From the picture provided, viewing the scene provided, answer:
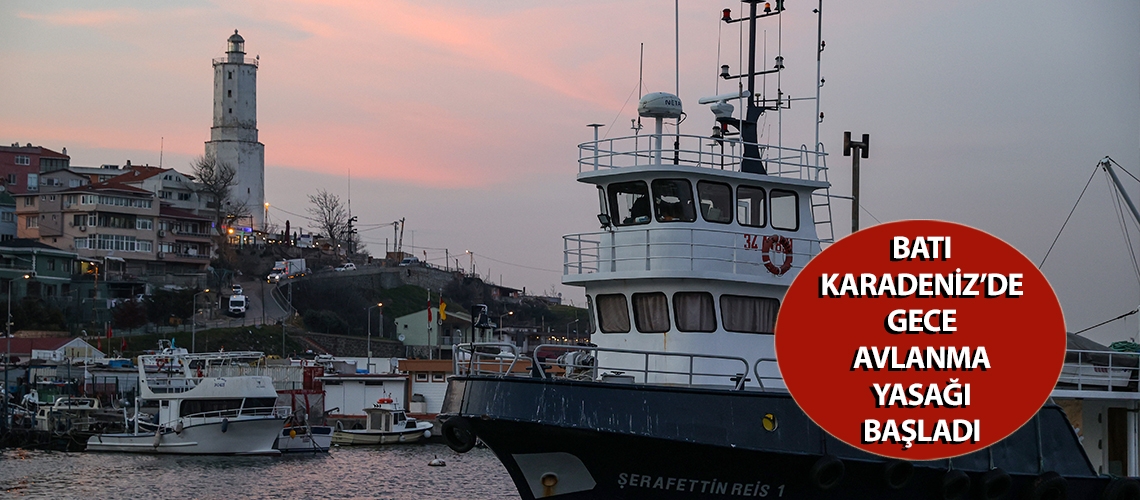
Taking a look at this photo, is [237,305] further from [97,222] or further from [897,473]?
[897,473]

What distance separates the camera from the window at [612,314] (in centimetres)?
2000

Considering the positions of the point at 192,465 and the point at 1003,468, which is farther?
the point at 192,465

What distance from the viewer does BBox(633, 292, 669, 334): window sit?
19484mm

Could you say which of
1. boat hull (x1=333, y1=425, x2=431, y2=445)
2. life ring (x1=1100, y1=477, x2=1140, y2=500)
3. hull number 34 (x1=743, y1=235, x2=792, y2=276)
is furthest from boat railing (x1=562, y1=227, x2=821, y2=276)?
Result: boat hull (x1=333, y1=425, x2=431, y2=445)

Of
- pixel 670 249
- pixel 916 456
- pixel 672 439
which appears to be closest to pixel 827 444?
pixel 916 456

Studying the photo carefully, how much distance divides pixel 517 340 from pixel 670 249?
79804 millimetres

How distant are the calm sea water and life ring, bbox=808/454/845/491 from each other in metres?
20.5

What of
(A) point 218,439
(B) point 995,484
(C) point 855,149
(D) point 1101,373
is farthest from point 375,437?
(B) point 995,484

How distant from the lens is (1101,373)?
70.3ft

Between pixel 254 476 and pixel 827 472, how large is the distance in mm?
30197

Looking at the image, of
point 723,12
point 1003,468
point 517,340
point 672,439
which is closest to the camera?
point 672,439

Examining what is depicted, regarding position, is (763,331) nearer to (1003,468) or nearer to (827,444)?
(827,444)

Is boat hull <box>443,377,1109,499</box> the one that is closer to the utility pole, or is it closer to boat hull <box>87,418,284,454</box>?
the utility pole

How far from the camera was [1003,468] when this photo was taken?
18.6 meters
